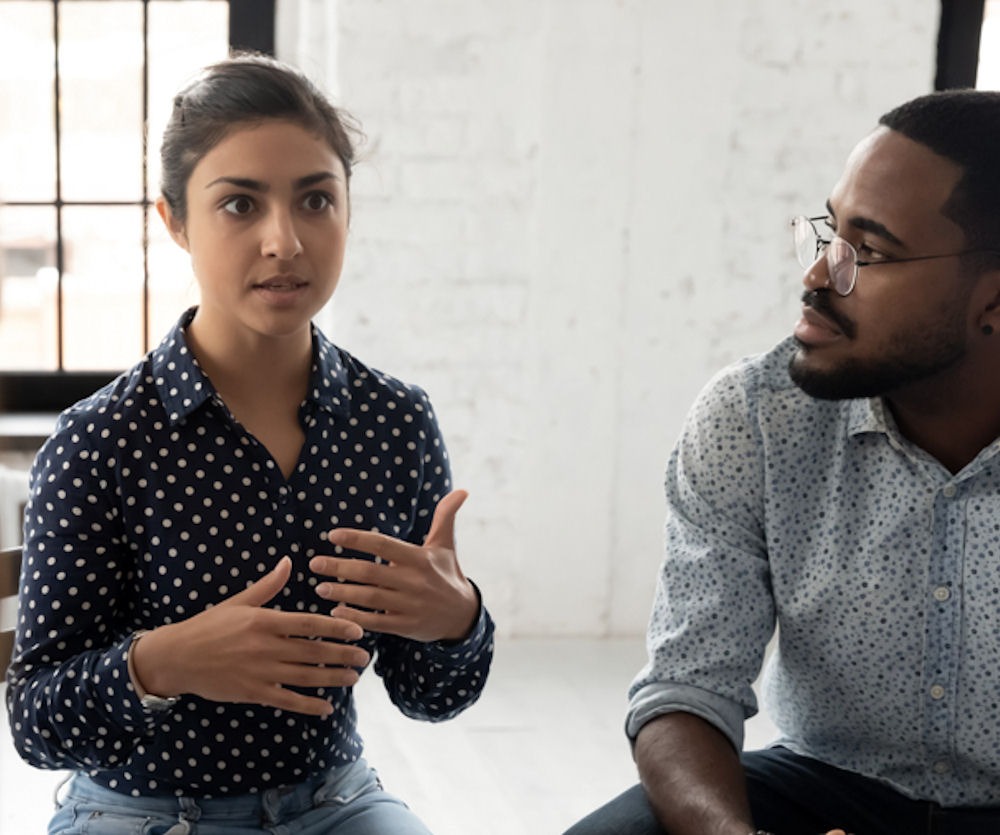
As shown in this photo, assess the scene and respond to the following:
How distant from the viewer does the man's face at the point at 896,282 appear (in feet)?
5.64

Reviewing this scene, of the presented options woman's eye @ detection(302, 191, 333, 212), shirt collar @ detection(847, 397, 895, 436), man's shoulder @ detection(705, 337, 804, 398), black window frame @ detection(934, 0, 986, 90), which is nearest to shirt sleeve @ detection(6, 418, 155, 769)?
woman's eye @ detection(302, 191, 333, 212)

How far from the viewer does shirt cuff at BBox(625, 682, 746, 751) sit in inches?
65.3

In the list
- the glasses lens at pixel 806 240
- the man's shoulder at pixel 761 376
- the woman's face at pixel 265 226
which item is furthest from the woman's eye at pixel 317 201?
the glasses lens at pixel 806 240

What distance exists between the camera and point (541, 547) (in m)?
3.42

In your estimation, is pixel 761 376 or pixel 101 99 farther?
pixel 101 99

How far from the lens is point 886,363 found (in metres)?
1.71

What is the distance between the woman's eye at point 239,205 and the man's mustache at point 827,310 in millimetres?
668

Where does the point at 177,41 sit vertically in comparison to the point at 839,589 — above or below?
above

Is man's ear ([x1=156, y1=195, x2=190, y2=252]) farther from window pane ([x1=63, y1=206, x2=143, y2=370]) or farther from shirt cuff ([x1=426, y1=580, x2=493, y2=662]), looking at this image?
window pane ([x1=63, y1=206, x2=143, y2=370])

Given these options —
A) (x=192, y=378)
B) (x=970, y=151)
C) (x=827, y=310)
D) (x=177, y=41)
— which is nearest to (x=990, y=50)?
(x=177, y=41)

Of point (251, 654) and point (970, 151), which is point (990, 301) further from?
point (251, 654)

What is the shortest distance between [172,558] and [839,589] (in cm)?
75

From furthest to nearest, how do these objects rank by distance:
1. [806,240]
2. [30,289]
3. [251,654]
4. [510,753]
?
[30,289] → [510,753] → [806,240] → [251,654]

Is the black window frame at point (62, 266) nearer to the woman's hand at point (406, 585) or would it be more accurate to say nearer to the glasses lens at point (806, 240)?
the glasses lens at point (806, 240)
